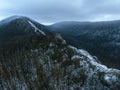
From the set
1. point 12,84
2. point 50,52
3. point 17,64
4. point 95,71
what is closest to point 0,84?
point 12,84

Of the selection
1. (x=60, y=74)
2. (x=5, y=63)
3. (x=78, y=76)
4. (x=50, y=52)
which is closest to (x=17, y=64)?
(x=5, y=63)

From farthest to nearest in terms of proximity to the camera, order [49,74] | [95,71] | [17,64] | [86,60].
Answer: [17,64] → [49,74] → [86,60] → [95,71]

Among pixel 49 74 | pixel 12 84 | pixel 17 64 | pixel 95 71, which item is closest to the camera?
pixel 95 71

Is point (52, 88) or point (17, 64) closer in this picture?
point (52, 88)

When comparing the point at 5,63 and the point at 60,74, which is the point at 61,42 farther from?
the point at 5,63

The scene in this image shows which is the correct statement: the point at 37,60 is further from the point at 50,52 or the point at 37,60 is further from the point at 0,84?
the point at 0,84

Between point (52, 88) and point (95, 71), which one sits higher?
point (95, 71)

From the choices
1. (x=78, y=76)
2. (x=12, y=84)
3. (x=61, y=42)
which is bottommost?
(x=12, y=84)
